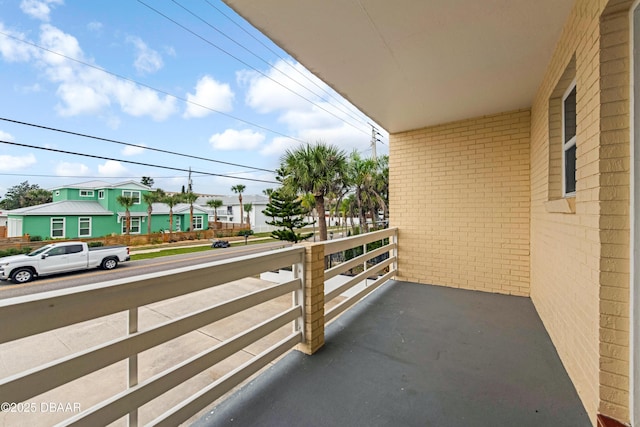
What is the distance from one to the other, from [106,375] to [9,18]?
27.0ft

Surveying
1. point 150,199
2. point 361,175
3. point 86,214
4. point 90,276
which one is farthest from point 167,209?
point 361,175

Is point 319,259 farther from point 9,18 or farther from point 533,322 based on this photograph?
point 9,18

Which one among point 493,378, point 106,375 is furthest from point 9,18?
point 493,378

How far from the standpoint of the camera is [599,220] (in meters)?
1.24

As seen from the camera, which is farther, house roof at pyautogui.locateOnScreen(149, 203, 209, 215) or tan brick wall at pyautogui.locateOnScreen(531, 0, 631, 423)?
house roof at pyautogui.locateOnScreen(149, 203, 209, 215)

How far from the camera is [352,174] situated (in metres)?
8.19

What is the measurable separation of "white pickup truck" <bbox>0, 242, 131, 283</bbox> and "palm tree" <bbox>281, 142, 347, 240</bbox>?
16.7ft

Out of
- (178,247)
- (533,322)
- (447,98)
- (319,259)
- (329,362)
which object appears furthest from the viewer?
(178,247)

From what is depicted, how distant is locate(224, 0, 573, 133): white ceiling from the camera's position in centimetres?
167

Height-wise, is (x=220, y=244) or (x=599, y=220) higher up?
(x=599, y=220)

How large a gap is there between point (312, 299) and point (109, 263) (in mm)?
6744

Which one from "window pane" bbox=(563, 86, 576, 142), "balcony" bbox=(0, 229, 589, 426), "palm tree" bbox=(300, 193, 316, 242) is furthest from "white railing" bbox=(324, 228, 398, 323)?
"palm tree" bbox=(300, 193, 316, 242)

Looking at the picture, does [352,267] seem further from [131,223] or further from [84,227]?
[131,223]

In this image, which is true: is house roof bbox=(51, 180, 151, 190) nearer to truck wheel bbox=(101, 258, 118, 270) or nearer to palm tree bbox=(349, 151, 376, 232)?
truck wheel bbox=(101, 258, 118, 270)
